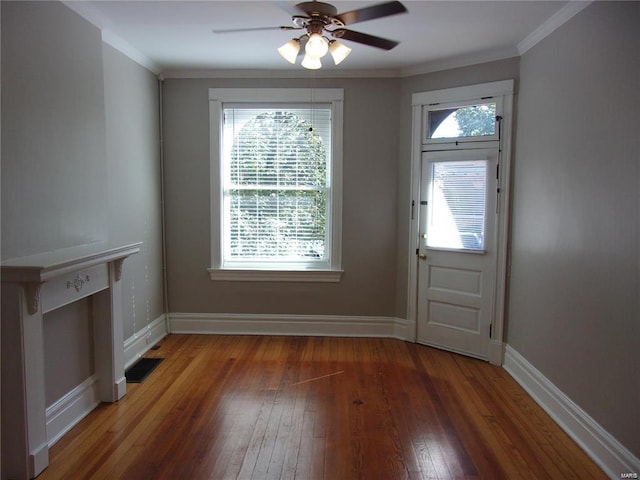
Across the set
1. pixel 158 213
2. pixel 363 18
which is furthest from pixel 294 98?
pixel 363 18

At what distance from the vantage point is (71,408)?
266cm

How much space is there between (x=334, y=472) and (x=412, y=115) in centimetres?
312

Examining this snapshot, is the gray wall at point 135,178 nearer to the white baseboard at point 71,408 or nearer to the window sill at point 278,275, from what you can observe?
the window sill at point 278,275

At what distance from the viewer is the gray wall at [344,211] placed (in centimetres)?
423

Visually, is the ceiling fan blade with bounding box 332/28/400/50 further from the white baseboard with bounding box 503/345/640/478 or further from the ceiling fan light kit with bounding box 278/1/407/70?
the white baseboard with bounding box 503/345/640/478

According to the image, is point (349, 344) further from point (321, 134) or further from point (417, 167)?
point (321, 134)

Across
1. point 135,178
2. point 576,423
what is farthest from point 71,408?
point 576,423

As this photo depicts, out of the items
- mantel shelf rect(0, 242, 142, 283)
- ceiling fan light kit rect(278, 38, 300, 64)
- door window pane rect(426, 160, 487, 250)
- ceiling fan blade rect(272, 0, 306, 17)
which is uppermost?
ceiling fan blade rect(272, 0, 306, 17)

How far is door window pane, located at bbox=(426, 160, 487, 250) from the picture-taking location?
3727mm

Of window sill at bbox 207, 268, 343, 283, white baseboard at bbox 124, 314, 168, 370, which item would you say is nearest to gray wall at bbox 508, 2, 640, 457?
window sill at bbox 207, 268, 343, 283

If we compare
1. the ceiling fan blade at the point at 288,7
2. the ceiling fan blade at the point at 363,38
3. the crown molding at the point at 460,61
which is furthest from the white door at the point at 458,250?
the ceiling fan blade at the point at 288,7

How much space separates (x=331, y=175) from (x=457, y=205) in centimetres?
124

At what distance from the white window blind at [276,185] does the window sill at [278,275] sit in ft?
0.32

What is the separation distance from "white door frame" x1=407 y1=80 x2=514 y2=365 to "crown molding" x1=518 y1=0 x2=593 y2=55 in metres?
0.29
